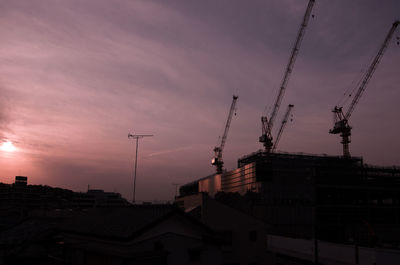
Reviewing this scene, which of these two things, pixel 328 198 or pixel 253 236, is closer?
pixel 253 236

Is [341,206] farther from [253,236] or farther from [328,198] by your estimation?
[253,236]

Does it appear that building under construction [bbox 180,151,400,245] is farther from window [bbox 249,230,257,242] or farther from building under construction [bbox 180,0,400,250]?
window [bbox 249,230,257,242]

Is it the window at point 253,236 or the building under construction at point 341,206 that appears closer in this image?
the window at point 253,236

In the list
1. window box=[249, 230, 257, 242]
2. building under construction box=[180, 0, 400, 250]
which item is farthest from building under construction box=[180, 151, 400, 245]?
window box=[249, 230, 257, 242]

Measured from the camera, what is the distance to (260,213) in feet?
358

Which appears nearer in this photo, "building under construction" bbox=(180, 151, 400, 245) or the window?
the window

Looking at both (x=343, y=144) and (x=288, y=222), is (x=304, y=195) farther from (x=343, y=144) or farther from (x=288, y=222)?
(x=343, y=144)

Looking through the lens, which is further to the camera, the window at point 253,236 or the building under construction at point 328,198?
the building under construction at point 328,198

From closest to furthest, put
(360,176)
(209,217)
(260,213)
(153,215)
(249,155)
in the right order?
(153,215)
(209,217)
(260,213)
(360,176)
(249,155)

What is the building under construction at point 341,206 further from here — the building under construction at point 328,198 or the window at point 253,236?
the window at point 253,236

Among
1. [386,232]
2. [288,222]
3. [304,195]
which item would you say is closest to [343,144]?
[304,195]

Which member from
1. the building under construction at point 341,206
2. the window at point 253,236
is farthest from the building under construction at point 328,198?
the window at point 253,236

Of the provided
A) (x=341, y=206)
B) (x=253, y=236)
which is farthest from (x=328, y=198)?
(x=253, y=236)

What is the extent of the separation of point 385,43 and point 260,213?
8965 centimetres
